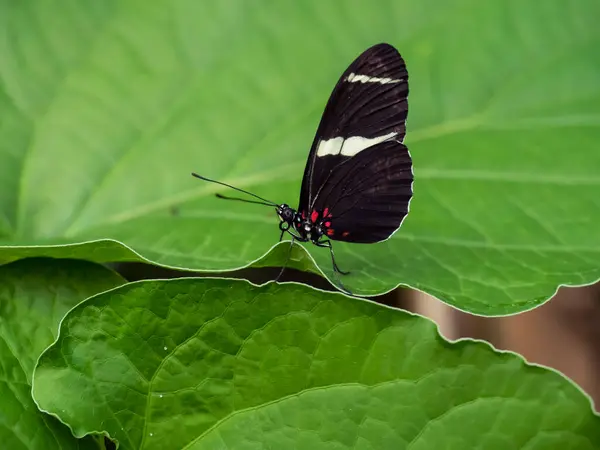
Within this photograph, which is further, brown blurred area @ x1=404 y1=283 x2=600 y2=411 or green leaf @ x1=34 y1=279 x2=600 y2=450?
brown blurred area @ x1=404 y1=283 x2=600 y2=411

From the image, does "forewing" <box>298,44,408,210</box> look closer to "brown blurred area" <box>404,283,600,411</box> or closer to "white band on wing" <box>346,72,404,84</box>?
"white band on wing" <box>346,72,404,84</box>

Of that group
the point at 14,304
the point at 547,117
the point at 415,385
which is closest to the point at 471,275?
the point at 415,385

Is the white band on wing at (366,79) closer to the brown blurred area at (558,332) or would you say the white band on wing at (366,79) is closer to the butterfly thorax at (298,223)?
the butterfly thorax at (298,223)

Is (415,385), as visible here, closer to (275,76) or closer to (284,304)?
(284,304)

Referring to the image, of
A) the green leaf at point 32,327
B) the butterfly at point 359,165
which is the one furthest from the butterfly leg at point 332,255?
the green leaf at point 32,327

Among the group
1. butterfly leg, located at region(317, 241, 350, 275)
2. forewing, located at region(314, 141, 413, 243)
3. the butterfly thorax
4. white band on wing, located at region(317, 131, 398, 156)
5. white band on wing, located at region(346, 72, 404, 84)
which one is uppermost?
white band on wing, located at region(346, 72, 404, 84)

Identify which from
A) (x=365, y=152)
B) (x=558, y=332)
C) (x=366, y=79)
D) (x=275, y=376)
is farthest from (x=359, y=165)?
(x=558, y=332)

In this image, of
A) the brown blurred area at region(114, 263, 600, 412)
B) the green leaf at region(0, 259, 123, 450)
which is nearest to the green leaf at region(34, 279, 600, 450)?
the green leaf at region(0, 259, 123, 450)
